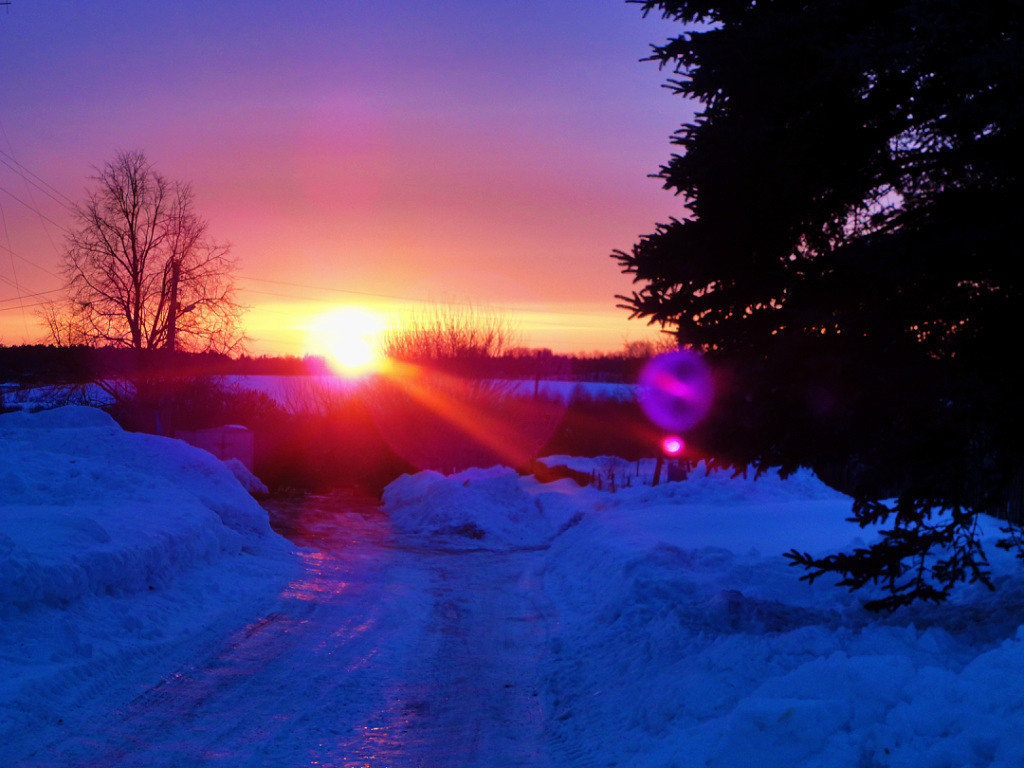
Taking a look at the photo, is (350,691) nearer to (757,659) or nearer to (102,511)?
(757,659)

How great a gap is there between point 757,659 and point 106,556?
7.00m

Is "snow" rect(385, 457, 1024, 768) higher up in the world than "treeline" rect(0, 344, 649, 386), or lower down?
lower down

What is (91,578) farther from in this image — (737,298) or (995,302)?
(995,302)

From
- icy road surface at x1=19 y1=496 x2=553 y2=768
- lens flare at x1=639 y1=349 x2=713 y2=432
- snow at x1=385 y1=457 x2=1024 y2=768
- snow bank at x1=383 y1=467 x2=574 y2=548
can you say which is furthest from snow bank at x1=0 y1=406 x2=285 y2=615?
lens flare at x1=639 y1=349 x2=713 y2=432

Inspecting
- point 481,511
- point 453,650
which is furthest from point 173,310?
point 453,650

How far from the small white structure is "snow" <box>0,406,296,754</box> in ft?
48.9

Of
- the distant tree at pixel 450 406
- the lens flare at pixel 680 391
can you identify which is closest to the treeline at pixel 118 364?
the distant tree at pixel 450 406

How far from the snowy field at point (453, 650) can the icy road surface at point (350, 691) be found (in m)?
0.03

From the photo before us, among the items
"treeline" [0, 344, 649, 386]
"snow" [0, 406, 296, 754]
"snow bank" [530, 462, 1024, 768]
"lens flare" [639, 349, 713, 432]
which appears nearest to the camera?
"snow bank" [530, 462, 1024, 768]

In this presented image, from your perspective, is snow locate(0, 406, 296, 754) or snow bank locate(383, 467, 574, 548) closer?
snow locate(0, 406, 296, 754)

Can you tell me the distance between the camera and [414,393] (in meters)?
30.3

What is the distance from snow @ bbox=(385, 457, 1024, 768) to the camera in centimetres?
382

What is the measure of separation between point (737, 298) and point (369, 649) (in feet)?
16.9

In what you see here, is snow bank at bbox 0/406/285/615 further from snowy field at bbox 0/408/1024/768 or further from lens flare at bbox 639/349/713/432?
lens flare at bbox 639/349/713/432
